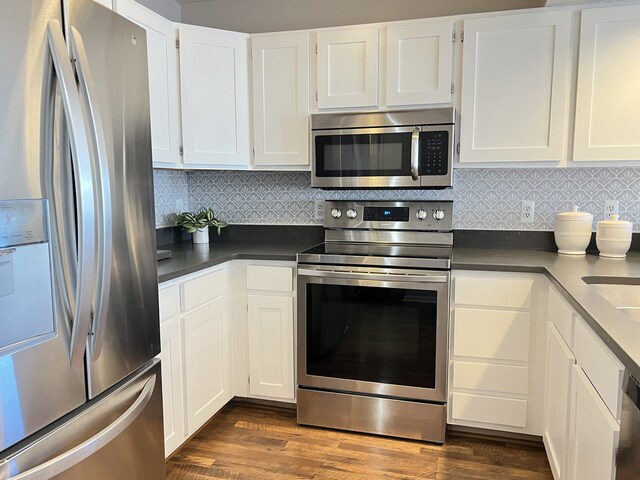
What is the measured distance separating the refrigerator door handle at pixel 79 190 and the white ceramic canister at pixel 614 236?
2277 millimetres

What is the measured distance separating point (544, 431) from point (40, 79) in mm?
2321

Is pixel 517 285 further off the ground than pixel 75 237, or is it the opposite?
pixel 75 237

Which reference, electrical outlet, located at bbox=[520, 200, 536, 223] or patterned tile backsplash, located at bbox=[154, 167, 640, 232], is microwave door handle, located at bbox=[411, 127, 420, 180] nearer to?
patterned tile backsplash, located at bbox=[154, 167, 640, 232]

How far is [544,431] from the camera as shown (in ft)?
7.10

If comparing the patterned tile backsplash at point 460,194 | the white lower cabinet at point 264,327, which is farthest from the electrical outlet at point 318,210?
the white lower cabinet at point 264,327

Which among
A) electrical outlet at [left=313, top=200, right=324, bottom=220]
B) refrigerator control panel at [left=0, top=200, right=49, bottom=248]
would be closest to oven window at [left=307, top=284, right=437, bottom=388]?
electrical outlet at [left=313, top=200, right=324, bottom=220]

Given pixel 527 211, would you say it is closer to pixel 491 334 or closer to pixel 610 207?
pixel 610 207

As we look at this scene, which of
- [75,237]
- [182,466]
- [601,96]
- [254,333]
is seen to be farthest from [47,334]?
[601,96]

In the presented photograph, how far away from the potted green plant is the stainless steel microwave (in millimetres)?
769

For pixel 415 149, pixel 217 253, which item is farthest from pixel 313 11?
pixel 217 253

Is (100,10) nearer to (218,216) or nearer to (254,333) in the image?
(254,333)

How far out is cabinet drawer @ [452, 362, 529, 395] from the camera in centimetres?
225

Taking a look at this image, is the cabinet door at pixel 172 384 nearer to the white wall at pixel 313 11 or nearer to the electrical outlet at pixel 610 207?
the white wall at pixel 313 11

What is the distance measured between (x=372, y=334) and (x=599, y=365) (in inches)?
47.6
